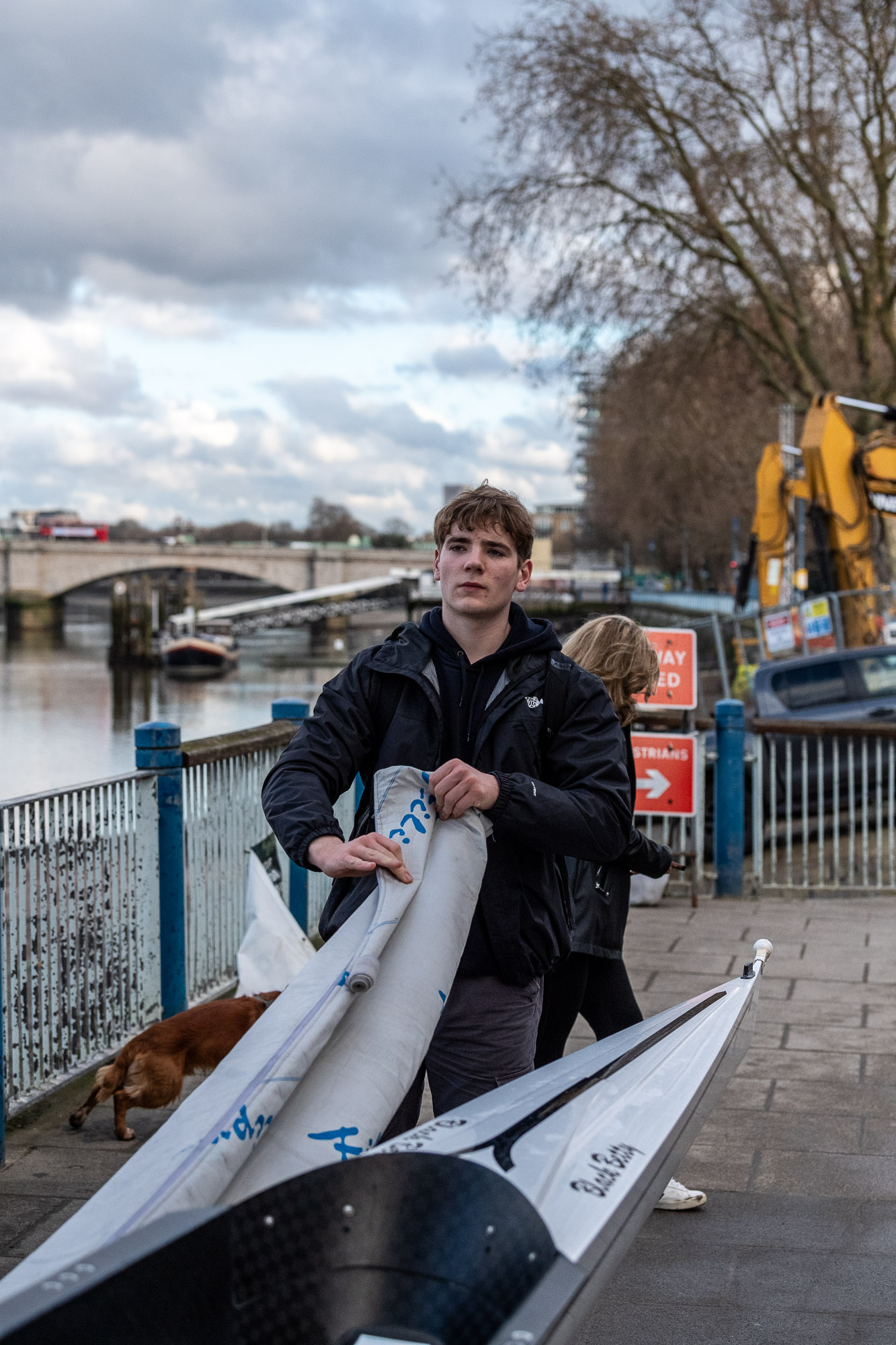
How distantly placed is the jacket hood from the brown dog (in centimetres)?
205

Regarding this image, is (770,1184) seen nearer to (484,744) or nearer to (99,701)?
(484,744)

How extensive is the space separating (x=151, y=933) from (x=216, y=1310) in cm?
371

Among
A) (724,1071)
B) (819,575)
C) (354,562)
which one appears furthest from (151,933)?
(354,562)

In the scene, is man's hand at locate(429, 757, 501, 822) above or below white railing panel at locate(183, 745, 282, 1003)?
above

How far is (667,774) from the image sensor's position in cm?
879

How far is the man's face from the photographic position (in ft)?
9.42

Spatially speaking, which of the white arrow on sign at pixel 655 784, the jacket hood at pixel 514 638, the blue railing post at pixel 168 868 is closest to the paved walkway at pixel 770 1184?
the blue railing post at pixel 168 868

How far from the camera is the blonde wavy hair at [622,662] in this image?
12.9ft

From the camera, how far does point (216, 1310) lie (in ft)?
6.59

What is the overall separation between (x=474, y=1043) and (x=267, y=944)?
9.78ft

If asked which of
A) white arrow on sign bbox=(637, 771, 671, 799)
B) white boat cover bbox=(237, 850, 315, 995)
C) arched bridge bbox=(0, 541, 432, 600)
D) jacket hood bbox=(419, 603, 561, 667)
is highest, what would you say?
arched bridge bbox=(0, 541, 432, 600)

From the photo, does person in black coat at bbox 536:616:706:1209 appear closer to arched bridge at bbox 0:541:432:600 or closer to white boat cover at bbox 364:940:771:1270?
white boat cover at bbox 364:940:771:1270

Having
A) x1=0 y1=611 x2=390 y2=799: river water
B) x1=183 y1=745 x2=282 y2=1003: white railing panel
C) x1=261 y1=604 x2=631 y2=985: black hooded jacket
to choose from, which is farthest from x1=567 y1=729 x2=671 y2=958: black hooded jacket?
x1=0 y1=611 x2=390 y2=799: river water

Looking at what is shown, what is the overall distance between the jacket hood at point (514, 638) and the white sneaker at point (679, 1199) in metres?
1.83
